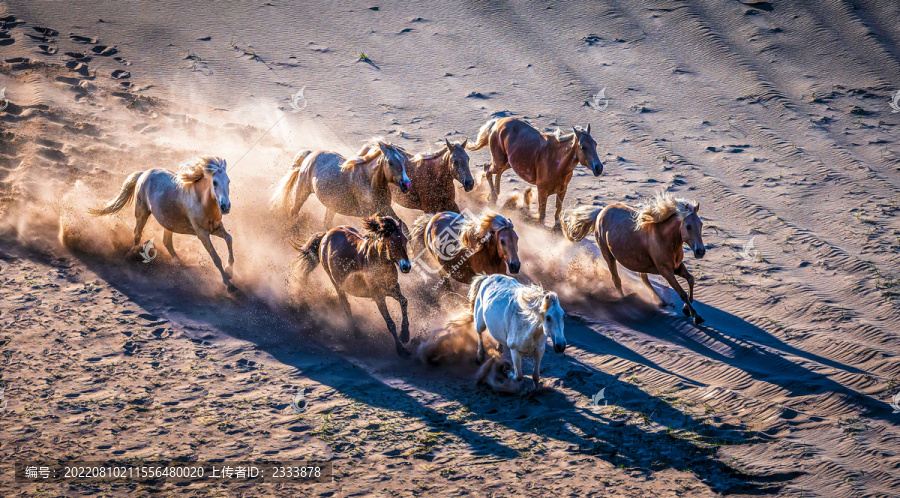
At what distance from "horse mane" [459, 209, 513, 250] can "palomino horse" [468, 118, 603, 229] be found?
2419mm

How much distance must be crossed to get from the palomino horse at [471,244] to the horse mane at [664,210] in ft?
5.17

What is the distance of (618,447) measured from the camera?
22.3ft

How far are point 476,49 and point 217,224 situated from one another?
34.7ft

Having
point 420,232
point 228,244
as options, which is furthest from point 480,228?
point 228,244

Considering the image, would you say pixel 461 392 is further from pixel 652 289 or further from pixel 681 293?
pixel 652 289

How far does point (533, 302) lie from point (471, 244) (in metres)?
1.67

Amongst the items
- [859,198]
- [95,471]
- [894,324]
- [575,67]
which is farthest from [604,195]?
[95,471]

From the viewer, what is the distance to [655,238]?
340 inches

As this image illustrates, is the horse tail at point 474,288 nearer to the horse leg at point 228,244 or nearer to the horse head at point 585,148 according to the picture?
the horse head at point 585,148

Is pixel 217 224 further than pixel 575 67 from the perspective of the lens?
No

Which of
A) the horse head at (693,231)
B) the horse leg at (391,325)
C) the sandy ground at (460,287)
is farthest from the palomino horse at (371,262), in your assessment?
the horse head at (693,231)

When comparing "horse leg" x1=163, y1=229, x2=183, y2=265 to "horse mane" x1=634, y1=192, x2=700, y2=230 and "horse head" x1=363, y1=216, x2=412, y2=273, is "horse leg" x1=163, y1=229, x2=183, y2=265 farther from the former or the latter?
"horse mane" x1=634, y1=192, x2=700, y2=230

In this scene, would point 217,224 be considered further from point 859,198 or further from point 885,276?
point 859,198

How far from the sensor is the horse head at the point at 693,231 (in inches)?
326
